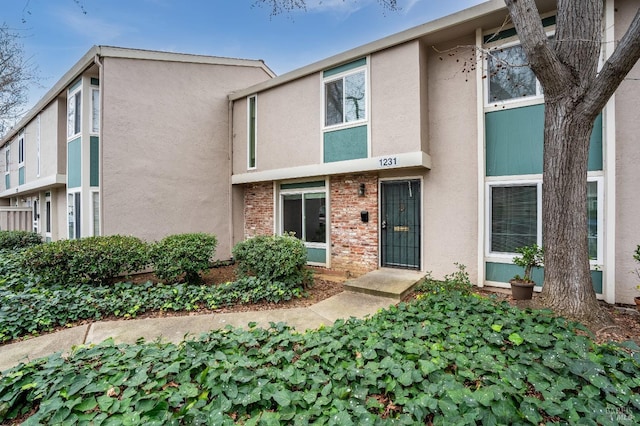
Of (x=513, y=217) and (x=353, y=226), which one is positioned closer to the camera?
(x=513, y=217)

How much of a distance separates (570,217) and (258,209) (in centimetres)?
807

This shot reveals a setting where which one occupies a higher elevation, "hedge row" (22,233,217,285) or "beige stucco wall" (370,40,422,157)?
"beige stucco wall" (370,40,422,157)

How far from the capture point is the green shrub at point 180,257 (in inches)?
257

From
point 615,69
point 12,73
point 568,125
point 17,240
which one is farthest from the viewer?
point 17,240

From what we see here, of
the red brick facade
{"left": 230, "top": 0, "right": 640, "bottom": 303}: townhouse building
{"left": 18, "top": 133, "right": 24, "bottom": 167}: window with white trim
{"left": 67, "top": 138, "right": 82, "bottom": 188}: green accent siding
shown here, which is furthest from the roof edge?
{"left": 18, "top": 133, "right": 24, "bottom": 167}: window with white trim

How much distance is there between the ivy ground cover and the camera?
222cm

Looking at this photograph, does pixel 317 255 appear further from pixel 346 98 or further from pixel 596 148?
pixel 596 148

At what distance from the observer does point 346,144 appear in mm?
7555

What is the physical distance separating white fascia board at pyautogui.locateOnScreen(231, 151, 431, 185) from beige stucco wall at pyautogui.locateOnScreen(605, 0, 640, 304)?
10.7ft

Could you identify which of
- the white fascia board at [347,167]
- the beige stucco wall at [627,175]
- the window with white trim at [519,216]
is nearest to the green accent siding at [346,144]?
the white fascia board at [347,167]

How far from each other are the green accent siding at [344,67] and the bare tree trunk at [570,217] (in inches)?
176

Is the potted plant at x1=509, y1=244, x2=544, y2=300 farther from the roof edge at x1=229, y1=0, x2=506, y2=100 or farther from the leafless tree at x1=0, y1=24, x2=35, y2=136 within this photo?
the leafless tree at x1=0, y1=24, x2=35, y2=136

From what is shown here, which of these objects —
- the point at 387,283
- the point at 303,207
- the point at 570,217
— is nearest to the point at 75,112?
the point at 303,207

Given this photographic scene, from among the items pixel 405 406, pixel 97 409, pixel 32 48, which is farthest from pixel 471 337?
pixel 32 48
